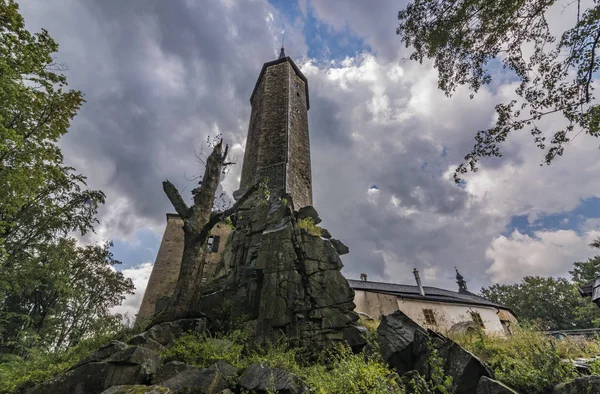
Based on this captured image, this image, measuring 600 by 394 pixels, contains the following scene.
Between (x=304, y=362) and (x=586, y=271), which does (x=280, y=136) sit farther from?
(x=586, y=271)

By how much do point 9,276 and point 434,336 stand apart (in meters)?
14.0

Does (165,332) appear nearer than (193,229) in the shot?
Yes

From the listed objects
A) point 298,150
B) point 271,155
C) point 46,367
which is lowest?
point 46,367

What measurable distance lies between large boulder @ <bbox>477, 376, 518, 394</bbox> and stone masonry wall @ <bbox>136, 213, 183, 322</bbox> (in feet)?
56.3

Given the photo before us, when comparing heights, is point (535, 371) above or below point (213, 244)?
below

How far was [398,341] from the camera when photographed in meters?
6.29

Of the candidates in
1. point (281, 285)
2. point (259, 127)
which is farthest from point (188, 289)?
point (259, 127)

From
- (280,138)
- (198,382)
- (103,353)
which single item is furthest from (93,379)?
(280,138)

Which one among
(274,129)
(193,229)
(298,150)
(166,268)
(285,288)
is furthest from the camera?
(166,268)

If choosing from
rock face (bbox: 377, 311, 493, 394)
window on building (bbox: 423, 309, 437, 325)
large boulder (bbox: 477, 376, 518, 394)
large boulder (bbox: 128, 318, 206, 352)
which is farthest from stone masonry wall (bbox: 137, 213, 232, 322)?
window on building (bbox: 423, 309, 437, 325)

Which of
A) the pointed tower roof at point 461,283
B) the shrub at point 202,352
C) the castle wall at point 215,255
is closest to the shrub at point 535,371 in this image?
the shrub at point 202,352

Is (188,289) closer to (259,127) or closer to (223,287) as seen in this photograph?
(223,287)

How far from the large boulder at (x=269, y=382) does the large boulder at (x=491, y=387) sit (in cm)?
258

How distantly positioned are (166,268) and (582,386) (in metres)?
20.0
